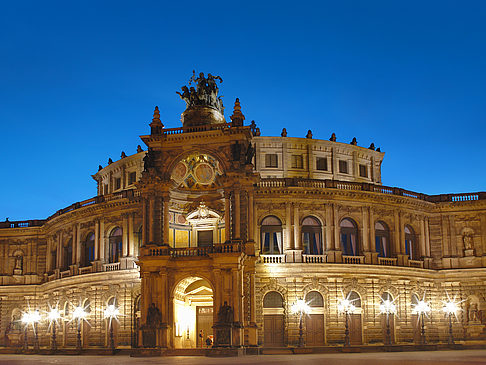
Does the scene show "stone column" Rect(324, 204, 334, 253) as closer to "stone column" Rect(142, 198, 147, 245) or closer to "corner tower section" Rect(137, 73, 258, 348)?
"corner tower section" Rect(137, 73, 258, 348)

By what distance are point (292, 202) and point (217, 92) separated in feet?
37.1

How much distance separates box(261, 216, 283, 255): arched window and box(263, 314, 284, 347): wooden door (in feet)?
17.3

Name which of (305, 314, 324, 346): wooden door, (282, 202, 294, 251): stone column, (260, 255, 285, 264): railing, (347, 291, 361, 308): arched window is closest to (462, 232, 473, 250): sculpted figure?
(347, 291, 361, 308): arched window

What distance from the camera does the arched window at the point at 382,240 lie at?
54.6 m

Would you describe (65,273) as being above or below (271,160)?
below

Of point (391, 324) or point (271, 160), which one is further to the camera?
point (271, 160)

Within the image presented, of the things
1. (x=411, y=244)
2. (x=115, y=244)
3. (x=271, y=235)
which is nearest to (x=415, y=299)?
(x=411, y=244)

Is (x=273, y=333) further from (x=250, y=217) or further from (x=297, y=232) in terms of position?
(x=250, y=217)

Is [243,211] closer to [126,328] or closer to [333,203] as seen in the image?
[333,203]

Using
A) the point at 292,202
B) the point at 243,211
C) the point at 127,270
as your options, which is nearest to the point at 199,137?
the point at 243,211

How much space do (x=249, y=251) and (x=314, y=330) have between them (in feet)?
29.3

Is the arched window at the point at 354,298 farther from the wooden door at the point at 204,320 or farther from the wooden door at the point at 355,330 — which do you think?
the wooden door at the point at 204,320

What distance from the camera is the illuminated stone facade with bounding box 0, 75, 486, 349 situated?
4566 cm

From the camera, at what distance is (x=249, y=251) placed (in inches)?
1847
